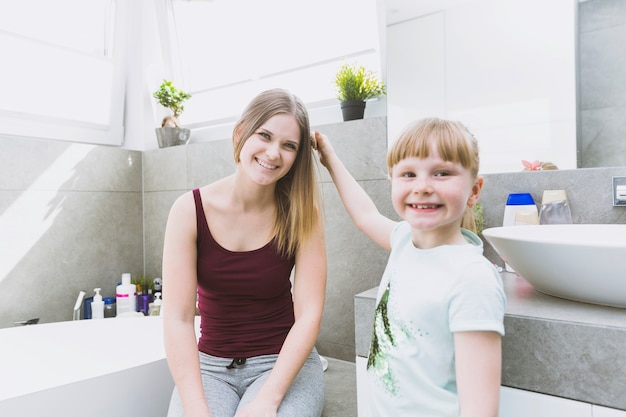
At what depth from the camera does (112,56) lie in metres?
2.63

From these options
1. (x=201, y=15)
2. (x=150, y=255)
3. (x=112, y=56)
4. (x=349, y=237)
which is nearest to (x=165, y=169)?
(x=150, y=255)

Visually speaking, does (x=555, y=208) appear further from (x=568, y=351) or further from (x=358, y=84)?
(x=358, y=84)

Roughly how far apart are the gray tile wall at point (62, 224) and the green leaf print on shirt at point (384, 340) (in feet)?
6.61

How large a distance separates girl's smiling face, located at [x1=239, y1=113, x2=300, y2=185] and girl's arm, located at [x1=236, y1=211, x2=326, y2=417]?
0.74 feet

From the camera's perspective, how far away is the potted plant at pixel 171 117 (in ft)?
8.33

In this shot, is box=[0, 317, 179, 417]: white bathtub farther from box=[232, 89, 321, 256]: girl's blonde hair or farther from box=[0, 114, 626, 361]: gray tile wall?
box=[232, 89, 321, 256]: girl's blonde hair

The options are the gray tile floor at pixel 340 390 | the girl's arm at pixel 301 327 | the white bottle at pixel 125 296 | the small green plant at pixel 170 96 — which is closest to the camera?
the girl's arm at pixel 301 327

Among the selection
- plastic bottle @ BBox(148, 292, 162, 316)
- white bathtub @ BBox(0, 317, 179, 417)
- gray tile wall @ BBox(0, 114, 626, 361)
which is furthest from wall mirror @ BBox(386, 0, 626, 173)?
plastic bottle @ BBox(148, 292, 162, 316)

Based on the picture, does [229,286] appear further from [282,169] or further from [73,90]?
[73,90]

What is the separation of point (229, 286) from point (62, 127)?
1.82 m

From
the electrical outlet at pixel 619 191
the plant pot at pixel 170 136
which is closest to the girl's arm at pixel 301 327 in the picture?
the electrical outlet at pixel 619 191

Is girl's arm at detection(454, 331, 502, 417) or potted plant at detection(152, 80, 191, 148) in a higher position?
potted plant at detection(152, 80, 191, 148)

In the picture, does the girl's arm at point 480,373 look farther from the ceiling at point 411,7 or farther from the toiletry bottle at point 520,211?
the ceiling at point 411,7

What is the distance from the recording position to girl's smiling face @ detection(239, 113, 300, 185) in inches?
46.1
